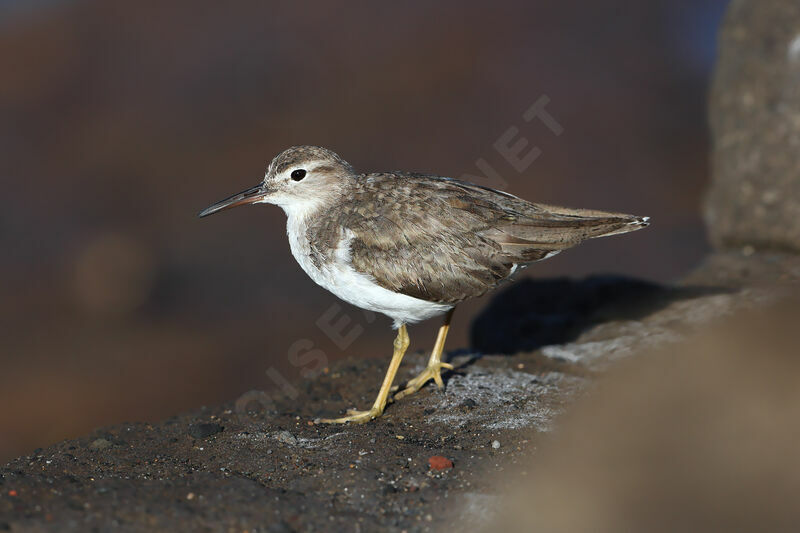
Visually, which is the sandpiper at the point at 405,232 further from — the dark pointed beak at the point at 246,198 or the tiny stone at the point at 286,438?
the tiny stone at the point at 286,438

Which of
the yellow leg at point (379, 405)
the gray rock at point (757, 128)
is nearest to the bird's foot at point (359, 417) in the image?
the yellow leg at point (379, 405)

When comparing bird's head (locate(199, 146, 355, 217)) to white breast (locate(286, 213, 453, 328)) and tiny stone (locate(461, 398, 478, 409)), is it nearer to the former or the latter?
white breast (locate(286, 213, 453, 328))

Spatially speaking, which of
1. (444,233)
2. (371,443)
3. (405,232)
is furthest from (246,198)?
(371,443)

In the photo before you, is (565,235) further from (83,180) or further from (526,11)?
(526,11)

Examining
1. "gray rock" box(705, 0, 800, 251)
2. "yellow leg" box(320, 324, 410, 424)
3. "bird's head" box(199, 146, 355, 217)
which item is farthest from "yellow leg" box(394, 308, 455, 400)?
"gray rock" box(705, 0, 800, 251)

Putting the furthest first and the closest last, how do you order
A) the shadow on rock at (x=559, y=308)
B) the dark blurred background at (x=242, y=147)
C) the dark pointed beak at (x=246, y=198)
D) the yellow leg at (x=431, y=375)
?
the dark blurred background at (x=242, y=147), the shadow on rock at (x=559, y=308), the yellow leg at (x=431, y=375), the dark pointed beak at (x=246, y=198)

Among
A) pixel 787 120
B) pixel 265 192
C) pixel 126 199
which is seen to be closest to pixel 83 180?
pixel 126 199

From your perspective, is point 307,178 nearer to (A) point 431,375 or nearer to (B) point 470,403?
(A) point 431,375
